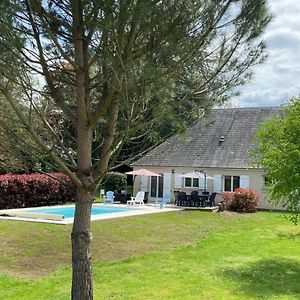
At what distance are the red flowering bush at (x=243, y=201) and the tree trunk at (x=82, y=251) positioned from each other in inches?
887

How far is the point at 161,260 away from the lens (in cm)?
1241

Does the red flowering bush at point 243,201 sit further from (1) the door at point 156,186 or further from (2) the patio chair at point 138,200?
(1) the door at point 156,186

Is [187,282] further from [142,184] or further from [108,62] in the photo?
[142,184]

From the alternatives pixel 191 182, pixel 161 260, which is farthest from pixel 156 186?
pixel 161 260

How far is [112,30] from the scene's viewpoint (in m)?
4.82

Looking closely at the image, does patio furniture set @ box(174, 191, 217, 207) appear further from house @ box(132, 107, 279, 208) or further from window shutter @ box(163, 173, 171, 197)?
window shutter @ box(163, 173, 171, 197)

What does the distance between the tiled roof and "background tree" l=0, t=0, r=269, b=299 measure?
80.6 feet

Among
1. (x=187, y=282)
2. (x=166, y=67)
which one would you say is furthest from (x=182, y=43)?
(x=187, y=282)

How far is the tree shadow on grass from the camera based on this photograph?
927cm

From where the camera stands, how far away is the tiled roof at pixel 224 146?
31.4 m

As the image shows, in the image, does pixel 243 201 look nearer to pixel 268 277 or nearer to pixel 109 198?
pixel 109 198

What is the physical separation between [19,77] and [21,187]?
22141 mm

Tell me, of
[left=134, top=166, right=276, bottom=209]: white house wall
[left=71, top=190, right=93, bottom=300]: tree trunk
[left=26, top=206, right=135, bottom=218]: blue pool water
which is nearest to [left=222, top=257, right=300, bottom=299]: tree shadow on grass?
[left=71, top=190, right=93, bottom=300]: tree trunk

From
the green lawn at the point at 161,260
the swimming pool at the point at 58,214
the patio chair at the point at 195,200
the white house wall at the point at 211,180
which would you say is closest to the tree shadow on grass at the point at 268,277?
the green lawn at the point at 161,260
